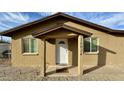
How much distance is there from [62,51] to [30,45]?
107 inches

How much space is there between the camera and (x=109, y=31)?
50.9ft

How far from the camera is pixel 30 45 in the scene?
15.9 metres

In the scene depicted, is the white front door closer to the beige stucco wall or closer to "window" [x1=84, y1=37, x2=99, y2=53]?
the beige stucco wall

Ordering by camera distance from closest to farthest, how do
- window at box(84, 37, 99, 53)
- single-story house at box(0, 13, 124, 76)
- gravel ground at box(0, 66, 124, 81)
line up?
1. gravel ground at box(0, 66, 124, 81)
2. single-story house at box(0, 13, 124, 76)
3. window at box(84, 37, 99, 53)

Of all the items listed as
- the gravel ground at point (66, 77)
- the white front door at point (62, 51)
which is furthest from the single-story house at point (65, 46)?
the gravel ground at point (66, 77)

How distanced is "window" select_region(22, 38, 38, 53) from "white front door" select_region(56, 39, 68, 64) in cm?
184

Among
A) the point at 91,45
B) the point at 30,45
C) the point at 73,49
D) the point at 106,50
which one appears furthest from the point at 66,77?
the point at 106,50

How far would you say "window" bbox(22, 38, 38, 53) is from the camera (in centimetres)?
1588

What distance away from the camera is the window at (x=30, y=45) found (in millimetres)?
15883

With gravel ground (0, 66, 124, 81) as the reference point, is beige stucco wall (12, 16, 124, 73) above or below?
above

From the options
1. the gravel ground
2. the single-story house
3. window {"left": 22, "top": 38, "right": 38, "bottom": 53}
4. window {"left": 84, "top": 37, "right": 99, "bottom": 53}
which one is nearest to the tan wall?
the single-story house

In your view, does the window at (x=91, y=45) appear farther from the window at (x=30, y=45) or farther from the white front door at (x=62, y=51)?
the window at (x=30, y=45)

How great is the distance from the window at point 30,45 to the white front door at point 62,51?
1837 millimetres
